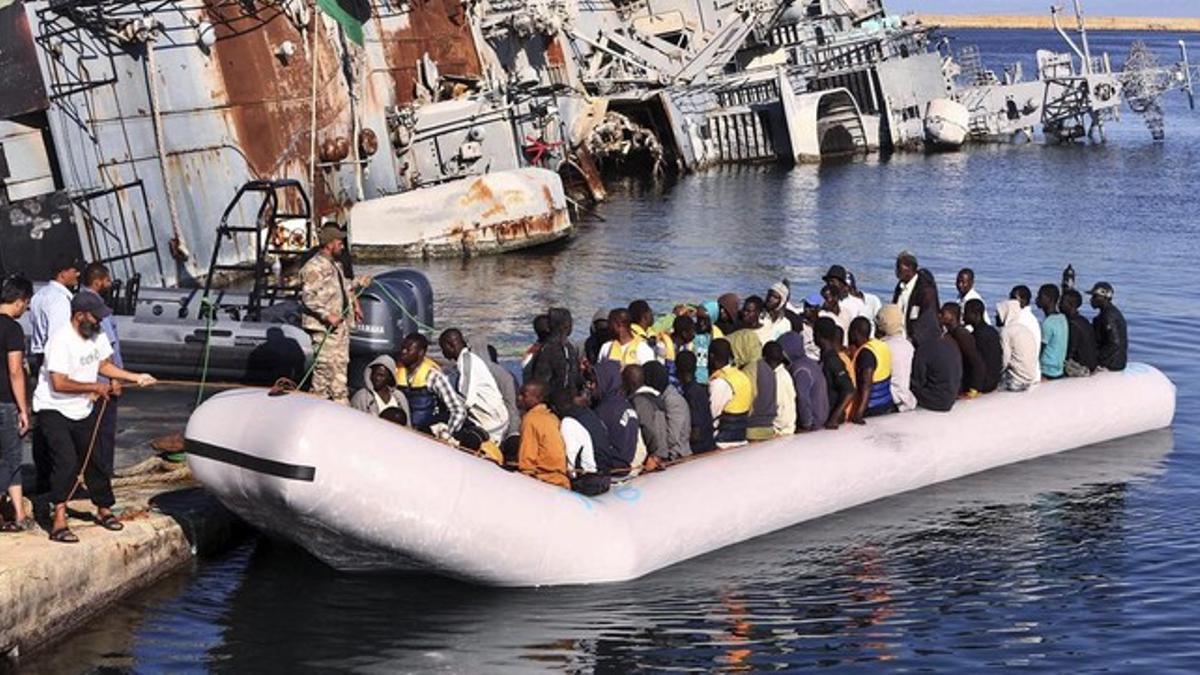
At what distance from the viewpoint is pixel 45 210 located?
979 inches

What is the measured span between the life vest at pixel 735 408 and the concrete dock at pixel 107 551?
413 centimetres

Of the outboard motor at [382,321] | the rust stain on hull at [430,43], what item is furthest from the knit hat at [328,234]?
the rust stain on hull at [430,43]

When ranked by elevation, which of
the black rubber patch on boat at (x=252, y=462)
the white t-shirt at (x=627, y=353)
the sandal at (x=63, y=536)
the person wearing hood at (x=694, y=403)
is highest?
the black rubber patch on boat at (x=252, y=462)

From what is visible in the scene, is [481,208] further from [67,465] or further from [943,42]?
[943,42]

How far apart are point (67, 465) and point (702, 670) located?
15.2ft

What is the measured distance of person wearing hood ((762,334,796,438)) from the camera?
608 inches

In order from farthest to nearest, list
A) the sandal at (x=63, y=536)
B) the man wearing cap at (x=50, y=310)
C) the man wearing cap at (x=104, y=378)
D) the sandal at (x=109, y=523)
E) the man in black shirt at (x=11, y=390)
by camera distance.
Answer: the man wearing cap at (x=50, y=310), the sandal at (x=109, y=523), the man wearing cap at (x=104, y=378), the sandal at (x=63, y=536), the man in black shirt at (x=11, y=390)

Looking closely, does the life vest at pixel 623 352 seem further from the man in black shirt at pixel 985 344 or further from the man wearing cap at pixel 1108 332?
Result: the man wearing cap at pixel 1108 332

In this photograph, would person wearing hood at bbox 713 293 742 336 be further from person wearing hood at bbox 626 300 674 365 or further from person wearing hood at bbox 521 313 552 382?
person wearing hood at bbox 521 313 552 382

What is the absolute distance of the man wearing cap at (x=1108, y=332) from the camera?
18469mm

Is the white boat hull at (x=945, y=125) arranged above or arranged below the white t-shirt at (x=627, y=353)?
below

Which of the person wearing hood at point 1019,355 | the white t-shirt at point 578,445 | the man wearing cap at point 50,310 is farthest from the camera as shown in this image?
the person wearing hood at point 1019,355

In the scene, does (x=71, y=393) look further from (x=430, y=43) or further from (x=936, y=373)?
(x=430, y=43)

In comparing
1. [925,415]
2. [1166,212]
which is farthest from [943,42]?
[925,415]
